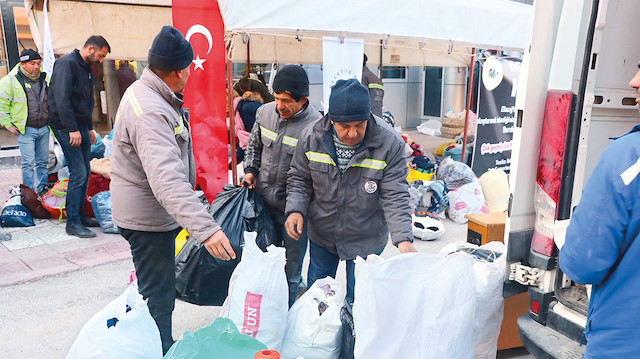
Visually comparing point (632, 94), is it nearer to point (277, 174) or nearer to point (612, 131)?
point (612, 131)

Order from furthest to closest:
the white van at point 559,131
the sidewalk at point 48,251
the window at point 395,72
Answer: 1. the window at point 395,72
2. the sidewalk at point 48,251
3. the white van at point 559,131

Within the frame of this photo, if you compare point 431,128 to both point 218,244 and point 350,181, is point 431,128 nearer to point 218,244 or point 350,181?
point 350,181

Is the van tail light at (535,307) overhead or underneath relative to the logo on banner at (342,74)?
underneath

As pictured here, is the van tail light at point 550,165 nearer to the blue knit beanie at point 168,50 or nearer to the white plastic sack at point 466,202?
the blue knit beanie at point 168,50

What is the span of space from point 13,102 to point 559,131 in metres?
6.18

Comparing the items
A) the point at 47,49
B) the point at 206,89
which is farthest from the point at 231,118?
the point at 47,49

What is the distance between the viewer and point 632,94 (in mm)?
2357

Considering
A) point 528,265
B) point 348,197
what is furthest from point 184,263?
point 528,265

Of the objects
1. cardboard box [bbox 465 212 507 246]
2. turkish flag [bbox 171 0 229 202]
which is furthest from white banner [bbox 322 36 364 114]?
cardboard box [bbox 465 212 507 246]

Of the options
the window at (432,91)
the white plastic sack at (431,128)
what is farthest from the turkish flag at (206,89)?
the window at (432,91)

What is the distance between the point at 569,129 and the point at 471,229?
140 cm

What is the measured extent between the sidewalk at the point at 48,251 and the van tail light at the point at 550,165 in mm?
3795

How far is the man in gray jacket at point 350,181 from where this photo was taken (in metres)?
2.51

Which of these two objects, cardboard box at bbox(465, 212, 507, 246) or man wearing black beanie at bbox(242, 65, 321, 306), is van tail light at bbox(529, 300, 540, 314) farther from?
man wearing black beanie at bbox(242, 65, 321, 306)
